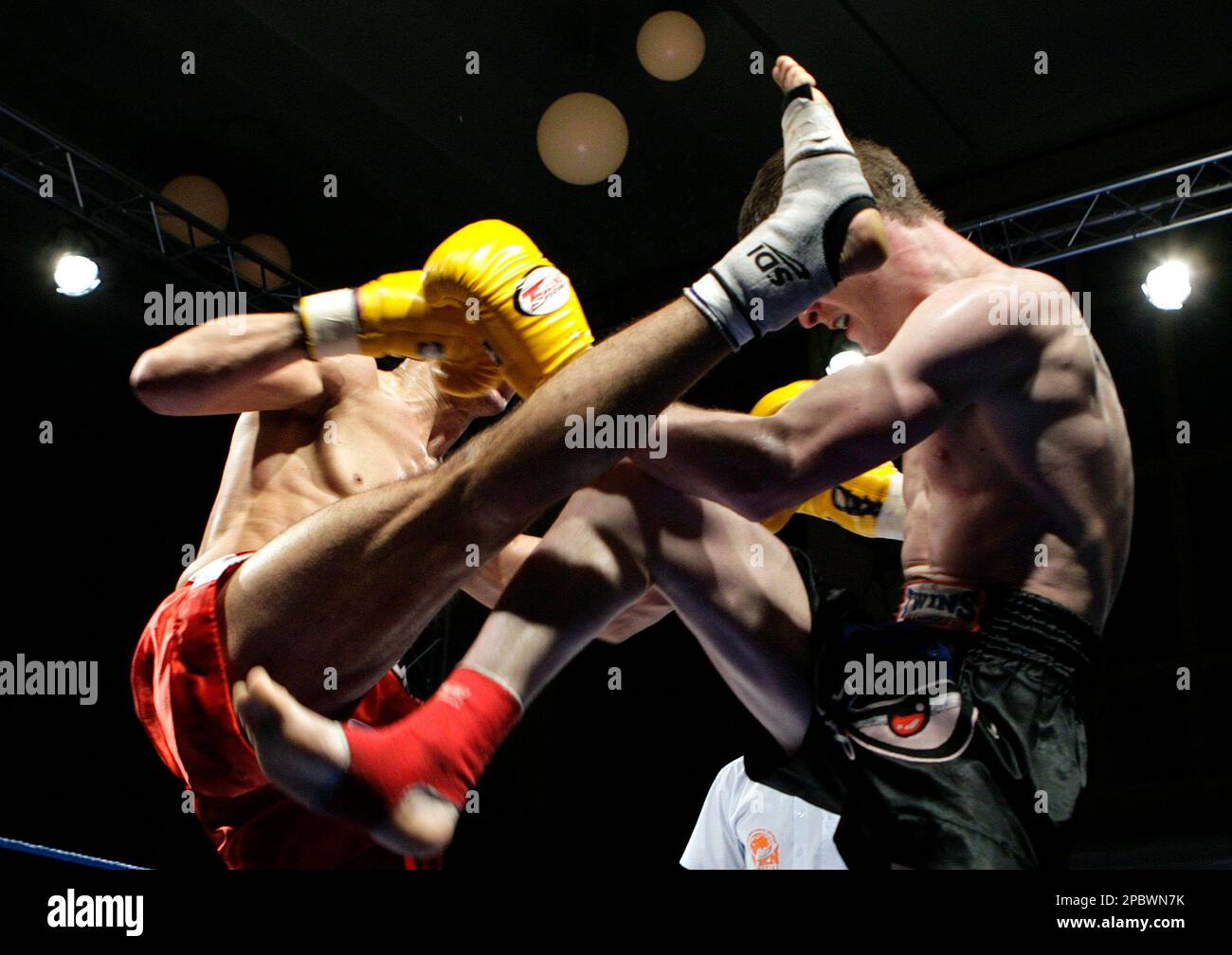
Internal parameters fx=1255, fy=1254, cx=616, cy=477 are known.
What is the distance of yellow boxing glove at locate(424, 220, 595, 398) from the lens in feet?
5.25

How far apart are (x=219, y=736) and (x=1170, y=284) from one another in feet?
11.2

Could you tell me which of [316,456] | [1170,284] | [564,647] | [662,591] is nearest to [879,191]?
[662,591]

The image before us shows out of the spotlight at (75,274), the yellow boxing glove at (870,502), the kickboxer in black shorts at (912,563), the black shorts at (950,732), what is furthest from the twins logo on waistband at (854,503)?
the spotlight at (75,274)

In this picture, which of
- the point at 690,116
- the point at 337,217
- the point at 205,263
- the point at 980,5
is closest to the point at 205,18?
the point at 205,263

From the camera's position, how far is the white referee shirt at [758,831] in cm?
242

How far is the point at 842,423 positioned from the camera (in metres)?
1.50

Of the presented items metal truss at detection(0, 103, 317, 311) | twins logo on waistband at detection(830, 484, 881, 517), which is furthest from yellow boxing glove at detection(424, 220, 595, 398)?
metal truss at detection(0, 103, 317, 311)

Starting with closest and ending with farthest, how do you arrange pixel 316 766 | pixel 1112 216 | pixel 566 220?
1. pixel 316 766
2. pixel 1112 216
3. pixel 566 220

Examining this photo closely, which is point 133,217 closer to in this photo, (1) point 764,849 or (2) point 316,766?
(1) point 764,849

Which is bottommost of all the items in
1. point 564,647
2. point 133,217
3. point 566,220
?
point 564,647

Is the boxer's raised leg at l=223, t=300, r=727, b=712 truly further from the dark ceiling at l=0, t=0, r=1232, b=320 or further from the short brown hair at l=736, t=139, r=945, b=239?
the dark ceiling at l=0, t=0, r=1232, b=320

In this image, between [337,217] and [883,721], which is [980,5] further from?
[883,721]

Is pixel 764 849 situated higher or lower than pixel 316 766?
lower

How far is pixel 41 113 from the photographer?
4625mm
